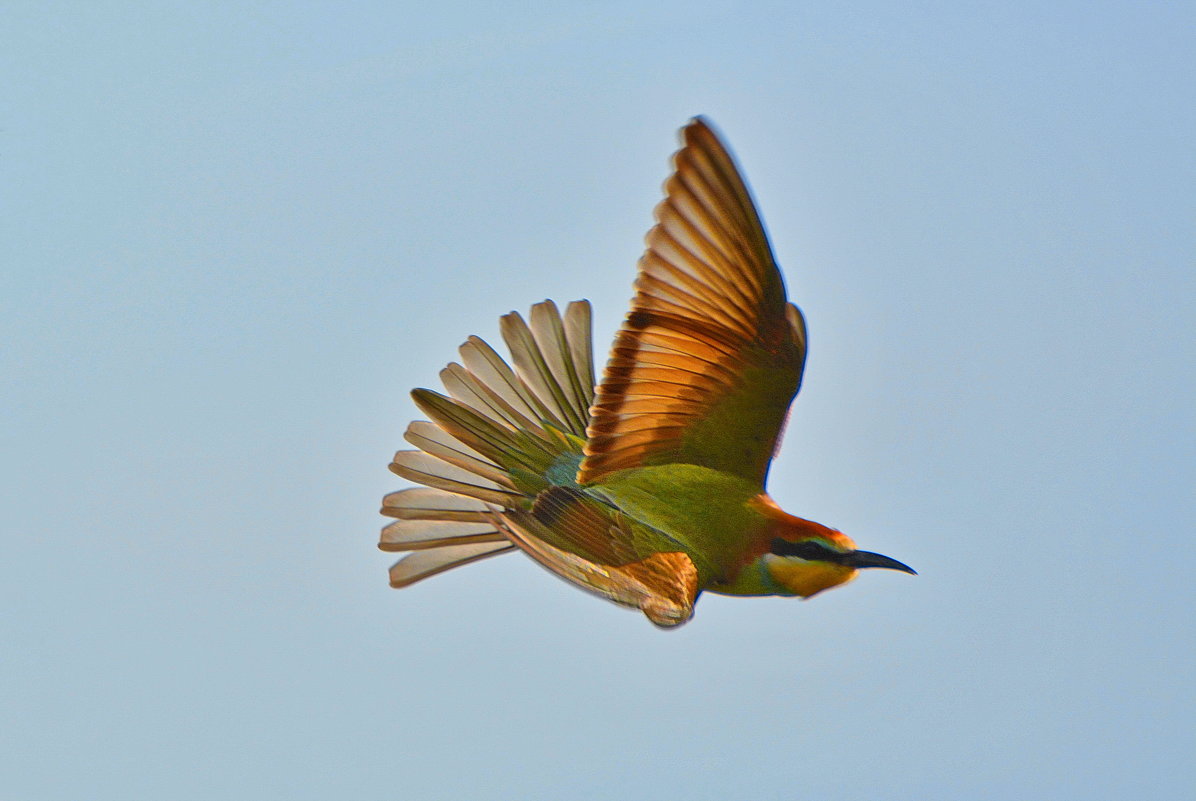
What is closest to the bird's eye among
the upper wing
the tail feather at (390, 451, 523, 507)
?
the upper wing

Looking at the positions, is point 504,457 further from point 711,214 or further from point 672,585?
point 711,214

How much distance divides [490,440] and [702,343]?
41.3 inches

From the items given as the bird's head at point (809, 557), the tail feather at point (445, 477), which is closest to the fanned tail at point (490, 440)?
the tail feather at point (445, 477)

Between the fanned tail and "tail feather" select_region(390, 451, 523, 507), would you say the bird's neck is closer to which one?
the fanned tail

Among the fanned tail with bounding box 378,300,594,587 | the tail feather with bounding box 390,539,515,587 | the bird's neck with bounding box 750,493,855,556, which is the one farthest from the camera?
the tail feather with bounding box 390,539,515,587

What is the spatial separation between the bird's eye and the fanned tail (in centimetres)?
78

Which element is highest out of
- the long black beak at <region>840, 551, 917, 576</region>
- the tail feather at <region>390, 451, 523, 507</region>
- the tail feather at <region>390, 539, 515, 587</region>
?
the tail feather at <region>390, 451, 523, 507</region>

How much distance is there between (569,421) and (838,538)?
3.48ft

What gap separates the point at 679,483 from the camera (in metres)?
3.94

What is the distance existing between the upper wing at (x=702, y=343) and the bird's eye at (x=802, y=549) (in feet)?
0.70

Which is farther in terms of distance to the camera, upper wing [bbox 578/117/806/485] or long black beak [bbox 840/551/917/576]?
long black beak [bbox 840/551/917/576]

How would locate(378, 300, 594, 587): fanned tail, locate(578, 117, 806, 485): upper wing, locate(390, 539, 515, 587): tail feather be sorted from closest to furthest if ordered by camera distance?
locate(578, 117, 806, 485): upper wing → locate(378, 300, 594, 587): fanned tail → locate(390, 539, 515, 587): tail feather

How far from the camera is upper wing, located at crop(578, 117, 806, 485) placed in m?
3.41

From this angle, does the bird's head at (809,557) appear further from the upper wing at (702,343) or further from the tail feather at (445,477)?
the tail feather at (445,477)
